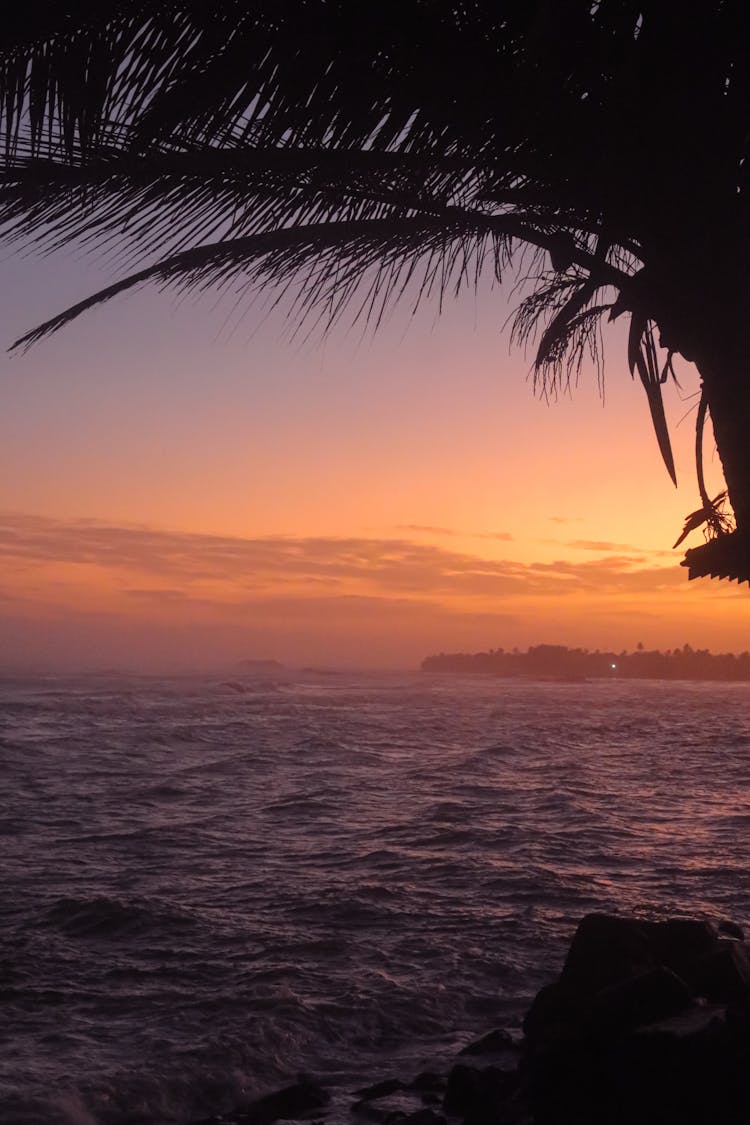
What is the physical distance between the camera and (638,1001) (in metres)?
4.08

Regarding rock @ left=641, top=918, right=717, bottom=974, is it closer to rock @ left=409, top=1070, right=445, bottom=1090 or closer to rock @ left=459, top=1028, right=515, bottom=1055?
rock @ left=459, top=1028, right=515, bottom=1055

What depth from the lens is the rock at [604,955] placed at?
4.59m

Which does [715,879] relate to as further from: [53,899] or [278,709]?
[278,709]

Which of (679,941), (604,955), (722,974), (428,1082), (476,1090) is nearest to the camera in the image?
(476,1090)

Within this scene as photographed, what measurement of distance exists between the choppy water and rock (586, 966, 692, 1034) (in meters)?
1.07

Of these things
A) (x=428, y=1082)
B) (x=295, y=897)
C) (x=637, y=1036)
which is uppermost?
(x=637, y=1036)

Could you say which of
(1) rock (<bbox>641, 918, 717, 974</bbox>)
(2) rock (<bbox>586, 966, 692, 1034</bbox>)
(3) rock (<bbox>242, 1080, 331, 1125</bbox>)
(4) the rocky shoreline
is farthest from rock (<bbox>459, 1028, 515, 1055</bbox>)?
(1) rock (<bbox>641, 918, 717, 974</bbox>)

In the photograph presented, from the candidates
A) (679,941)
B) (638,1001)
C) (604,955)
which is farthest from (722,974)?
(638,1001)

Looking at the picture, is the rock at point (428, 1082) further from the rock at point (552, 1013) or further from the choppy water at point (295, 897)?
the rock at point (552, 1013)

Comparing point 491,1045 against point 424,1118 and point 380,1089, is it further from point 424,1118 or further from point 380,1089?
point 424,1118

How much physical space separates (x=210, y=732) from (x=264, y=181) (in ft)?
72.7

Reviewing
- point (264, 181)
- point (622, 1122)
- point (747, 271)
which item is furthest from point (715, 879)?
point (264, 181)

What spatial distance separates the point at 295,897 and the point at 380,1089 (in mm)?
3402

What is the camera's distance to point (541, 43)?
208 centimetres
